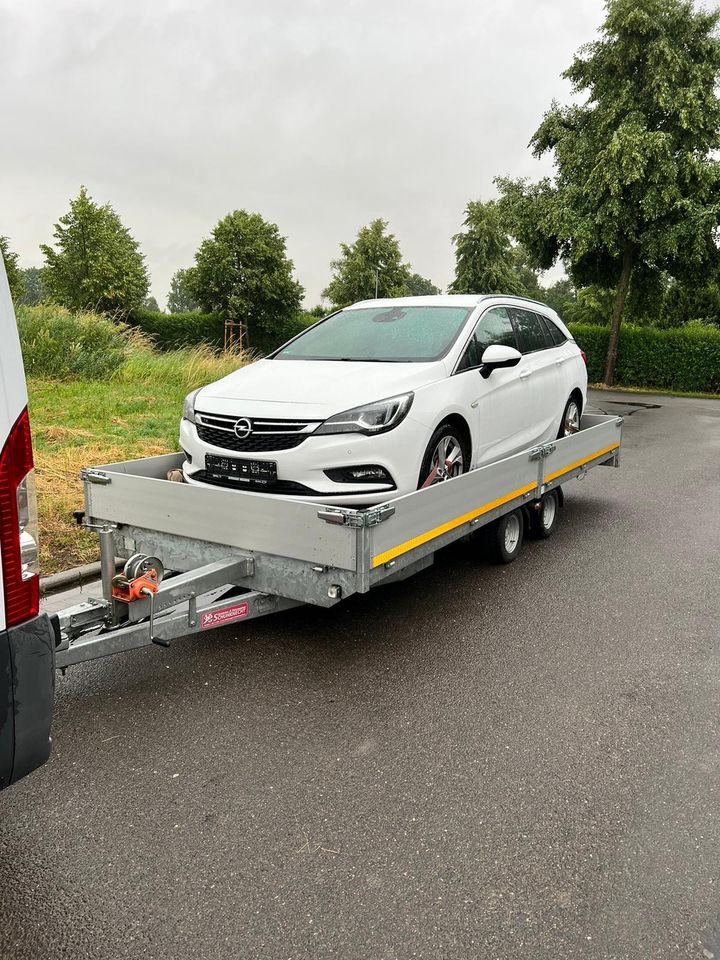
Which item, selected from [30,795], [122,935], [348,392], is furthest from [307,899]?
[348,392]

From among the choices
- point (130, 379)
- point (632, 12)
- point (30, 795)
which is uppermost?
point (632, 12)

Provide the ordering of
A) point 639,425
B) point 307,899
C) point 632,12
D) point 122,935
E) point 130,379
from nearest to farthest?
1. point 122,935
2. point 307,899
3. point 130,379
4. point 639,425
5. point 632,12

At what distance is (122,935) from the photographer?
2.46m

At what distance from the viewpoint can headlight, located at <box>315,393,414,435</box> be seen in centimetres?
448

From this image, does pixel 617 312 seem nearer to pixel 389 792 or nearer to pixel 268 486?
pixel 268 486

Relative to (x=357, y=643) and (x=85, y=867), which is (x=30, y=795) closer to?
(x=85, y=867)

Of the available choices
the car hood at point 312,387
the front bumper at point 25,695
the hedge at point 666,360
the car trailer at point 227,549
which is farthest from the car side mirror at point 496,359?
the hedge at point 666,360

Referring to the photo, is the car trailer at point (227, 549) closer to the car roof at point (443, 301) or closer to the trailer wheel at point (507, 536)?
the trailer wheel at point (507, 536)

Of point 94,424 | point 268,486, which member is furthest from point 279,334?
point 268,486

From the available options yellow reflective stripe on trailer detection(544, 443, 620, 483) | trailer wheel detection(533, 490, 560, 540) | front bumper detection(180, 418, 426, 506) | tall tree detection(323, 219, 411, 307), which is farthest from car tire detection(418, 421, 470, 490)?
tall tree detection(323, 219, 411, 307)

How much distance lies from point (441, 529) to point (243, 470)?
48.9 inches

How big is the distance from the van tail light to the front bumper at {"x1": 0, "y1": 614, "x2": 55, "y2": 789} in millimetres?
54

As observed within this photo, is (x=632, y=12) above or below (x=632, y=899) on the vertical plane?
above

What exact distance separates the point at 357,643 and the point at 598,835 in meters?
2.00
